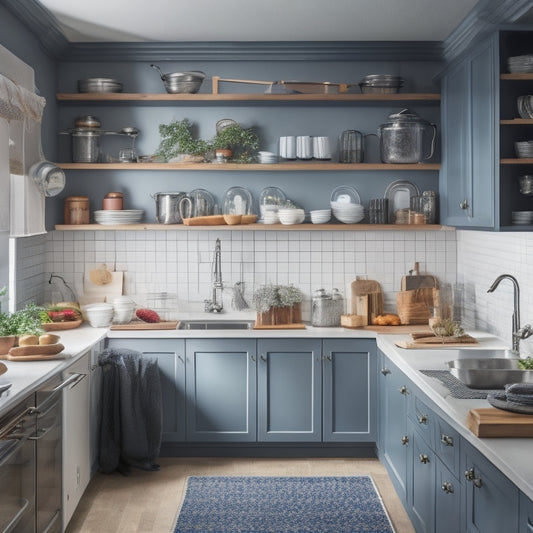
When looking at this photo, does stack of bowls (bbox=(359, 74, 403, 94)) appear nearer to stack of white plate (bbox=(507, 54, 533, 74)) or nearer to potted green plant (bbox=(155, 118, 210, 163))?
potted green plant (bbox=(155, 118, 210, 163))

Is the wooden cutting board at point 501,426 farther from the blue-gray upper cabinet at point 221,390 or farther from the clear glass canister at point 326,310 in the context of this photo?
the clear glass canister at point 326,310

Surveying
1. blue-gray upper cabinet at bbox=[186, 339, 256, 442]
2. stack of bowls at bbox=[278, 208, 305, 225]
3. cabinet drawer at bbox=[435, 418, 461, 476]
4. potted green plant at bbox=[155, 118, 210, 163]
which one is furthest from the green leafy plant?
cabinet drawer at bbox=[435, 418, 461, 476]

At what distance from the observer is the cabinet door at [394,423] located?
402 centimetres

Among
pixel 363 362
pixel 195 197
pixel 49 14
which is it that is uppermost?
pixel 49 14

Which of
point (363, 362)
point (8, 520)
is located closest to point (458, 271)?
point (363, 362)

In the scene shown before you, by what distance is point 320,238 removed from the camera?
5531 millimetres

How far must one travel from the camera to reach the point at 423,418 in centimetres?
347

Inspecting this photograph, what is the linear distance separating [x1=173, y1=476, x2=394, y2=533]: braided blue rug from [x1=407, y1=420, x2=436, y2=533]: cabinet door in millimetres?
268

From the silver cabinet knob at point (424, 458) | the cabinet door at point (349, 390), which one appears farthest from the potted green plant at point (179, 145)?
the silver cabinet knob at point (424, 458)

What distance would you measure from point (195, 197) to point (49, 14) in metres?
1.51

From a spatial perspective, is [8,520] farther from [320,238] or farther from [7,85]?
[320,238]

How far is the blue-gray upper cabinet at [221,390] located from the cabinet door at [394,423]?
32.6 inches

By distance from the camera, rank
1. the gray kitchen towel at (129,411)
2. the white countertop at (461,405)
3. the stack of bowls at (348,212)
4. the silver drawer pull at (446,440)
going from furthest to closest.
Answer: the stack of bowls at (348,212) < the gray kitchen towel at (129,411) < the silver drawer pull at (446,440) < the white countertop at (461,405)

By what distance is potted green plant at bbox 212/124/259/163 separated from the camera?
525 centimetres
